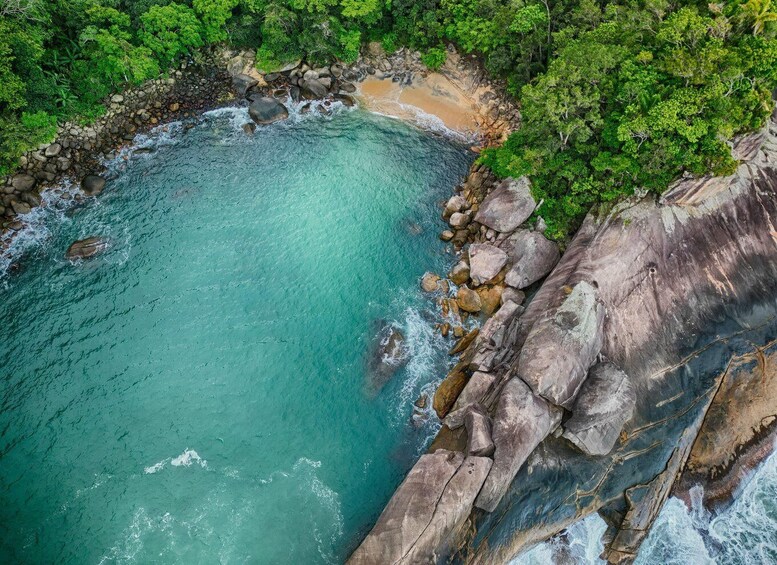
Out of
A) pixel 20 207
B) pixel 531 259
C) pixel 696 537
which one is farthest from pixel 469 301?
pixel 20 207

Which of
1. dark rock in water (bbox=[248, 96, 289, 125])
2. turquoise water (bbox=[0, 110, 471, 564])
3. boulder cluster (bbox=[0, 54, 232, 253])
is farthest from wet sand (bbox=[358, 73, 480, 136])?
boulder cluster (bbox=[0, 54, 232, 253])

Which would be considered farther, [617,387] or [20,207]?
[20,207]

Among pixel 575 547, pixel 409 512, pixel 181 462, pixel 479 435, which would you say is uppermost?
pixel 479 435

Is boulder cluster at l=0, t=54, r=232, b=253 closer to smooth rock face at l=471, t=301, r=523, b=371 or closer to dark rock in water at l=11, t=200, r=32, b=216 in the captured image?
dark rock in water at l=11, t=200, r=32, b=216

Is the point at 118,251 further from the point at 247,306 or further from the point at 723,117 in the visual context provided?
the point at 723,117

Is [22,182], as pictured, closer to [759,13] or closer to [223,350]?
[223,350]

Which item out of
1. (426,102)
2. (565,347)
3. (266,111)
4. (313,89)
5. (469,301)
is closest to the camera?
(565,347)

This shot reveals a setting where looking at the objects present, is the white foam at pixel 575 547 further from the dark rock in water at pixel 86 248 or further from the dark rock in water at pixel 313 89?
the dark rock in water at pixel 313 89

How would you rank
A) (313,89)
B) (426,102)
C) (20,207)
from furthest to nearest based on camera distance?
1. (313,89)
2. (426,102)
3. (20,207)
